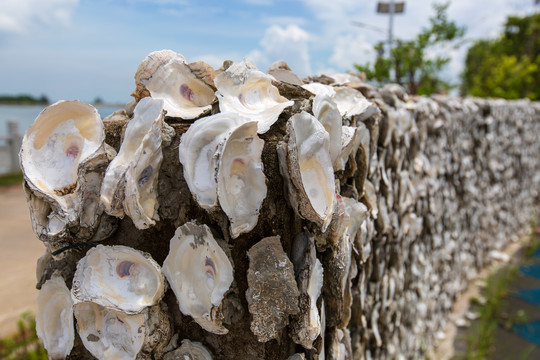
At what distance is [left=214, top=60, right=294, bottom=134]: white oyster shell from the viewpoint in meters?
0.81

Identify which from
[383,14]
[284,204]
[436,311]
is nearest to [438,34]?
[383,14]

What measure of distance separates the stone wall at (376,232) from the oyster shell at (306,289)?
13mm

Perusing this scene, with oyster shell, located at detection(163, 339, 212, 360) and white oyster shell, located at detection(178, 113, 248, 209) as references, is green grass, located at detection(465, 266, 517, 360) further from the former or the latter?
white oyster shell, located at detection(178, 113, 248, 209)

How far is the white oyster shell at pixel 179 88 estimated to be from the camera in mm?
863

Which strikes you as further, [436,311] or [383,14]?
[383,14]

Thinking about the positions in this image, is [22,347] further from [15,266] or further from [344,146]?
[344,146]

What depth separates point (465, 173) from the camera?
9.57 feet

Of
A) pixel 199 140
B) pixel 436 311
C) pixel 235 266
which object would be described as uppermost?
pixel 199 140

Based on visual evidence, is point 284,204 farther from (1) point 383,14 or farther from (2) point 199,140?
(1) point 383,14

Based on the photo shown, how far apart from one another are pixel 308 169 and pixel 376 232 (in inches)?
28.0

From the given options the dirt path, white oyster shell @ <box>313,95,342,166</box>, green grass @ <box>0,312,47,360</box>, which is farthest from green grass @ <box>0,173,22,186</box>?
white oyster shell @ <box>313,95,342,166</box>

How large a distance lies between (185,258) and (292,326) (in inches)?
10.5

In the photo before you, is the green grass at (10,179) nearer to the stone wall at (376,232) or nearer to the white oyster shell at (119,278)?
the stone wall at (376,232)

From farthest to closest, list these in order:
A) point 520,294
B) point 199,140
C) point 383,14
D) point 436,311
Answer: point 383,14, point 520,294, point 436,311, point 199,140
